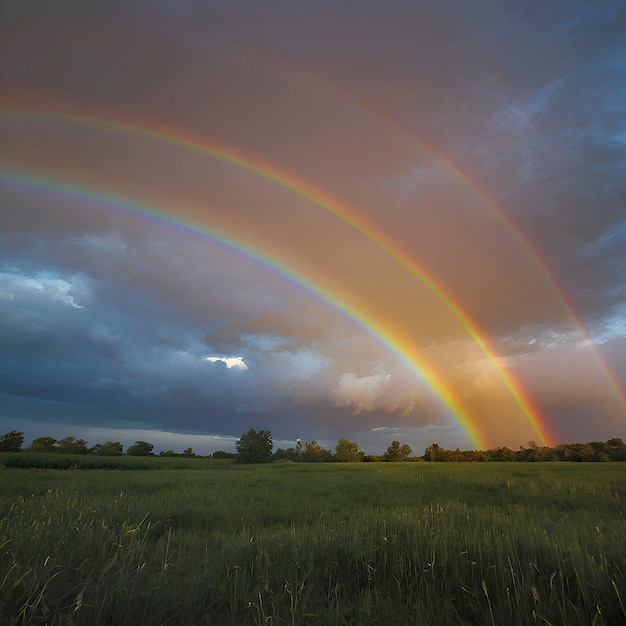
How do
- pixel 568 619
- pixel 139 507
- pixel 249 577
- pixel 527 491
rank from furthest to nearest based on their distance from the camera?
pixel 527 491 → pixel 139 507 → pixel 249 577 → pixel 568 619

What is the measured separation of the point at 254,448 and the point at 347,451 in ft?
86.1

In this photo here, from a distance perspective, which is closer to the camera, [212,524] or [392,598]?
[392,598]

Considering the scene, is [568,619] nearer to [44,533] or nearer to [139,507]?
[44,533]

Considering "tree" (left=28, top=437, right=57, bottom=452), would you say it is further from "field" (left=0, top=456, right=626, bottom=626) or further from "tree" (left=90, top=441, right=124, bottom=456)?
"field" (left=0, top=456, right=626, bottom=626)

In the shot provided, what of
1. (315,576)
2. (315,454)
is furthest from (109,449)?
(315,576)

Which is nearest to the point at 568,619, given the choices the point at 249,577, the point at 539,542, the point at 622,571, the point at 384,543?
the point at 622,571

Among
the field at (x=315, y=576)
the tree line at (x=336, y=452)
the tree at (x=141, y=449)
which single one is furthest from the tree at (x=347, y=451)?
the field at (x=315, y=576)

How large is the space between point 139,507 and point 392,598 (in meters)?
6.74

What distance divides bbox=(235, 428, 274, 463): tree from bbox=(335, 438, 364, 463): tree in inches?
777

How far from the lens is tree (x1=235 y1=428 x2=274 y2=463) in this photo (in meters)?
83.2

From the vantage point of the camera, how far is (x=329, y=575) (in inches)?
164

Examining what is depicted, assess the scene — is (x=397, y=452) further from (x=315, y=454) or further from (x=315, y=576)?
(x=315, y=576)

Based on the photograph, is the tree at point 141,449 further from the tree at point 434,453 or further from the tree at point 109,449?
the tree at point 434,453

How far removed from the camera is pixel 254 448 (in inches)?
3317
